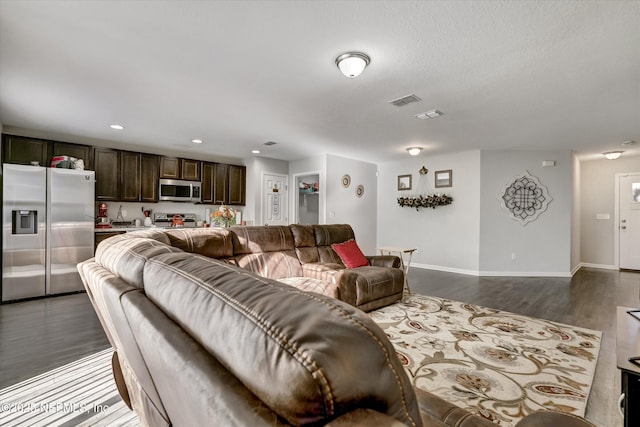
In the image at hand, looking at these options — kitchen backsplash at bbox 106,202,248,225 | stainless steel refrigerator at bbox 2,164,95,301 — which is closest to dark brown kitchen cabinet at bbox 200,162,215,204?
kitchen backsplash at bbox 106,202,248,225

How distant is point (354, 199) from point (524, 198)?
3.33 metres

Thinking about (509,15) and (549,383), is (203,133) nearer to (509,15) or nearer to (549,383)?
(509,15)

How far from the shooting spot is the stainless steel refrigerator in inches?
151

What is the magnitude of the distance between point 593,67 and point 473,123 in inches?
61.3

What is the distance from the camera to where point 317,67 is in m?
2.52

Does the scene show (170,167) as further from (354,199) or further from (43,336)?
(354,199)

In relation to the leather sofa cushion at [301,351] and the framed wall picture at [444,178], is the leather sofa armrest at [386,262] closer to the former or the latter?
the framed wall picture at [444,178]

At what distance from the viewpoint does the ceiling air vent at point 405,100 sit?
3.14 meters

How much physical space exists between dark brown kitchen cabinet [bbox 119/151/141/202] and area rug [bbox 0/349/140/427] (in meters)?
3.63

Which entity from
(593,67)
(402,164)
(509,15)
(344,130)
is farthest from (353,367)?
(402,164)

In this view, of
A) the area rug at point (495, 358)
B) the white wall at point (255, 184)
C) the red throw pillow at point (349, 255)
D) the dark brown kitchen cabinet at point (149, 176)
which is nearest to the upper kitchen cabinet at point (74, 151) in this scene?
the dark brown kitchen cabinet at point (149, 176)

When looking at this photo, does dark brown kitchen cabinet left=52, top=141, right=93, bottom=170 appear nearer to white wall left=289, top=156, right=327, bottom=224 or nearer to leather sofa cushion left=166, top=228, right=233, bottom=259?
leather sofa cushion left=166, top=228, right=233, bottom=259

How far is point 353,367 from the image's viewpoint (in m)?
0.44

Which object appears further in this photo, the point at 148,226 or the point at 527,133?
the point at 148,226
